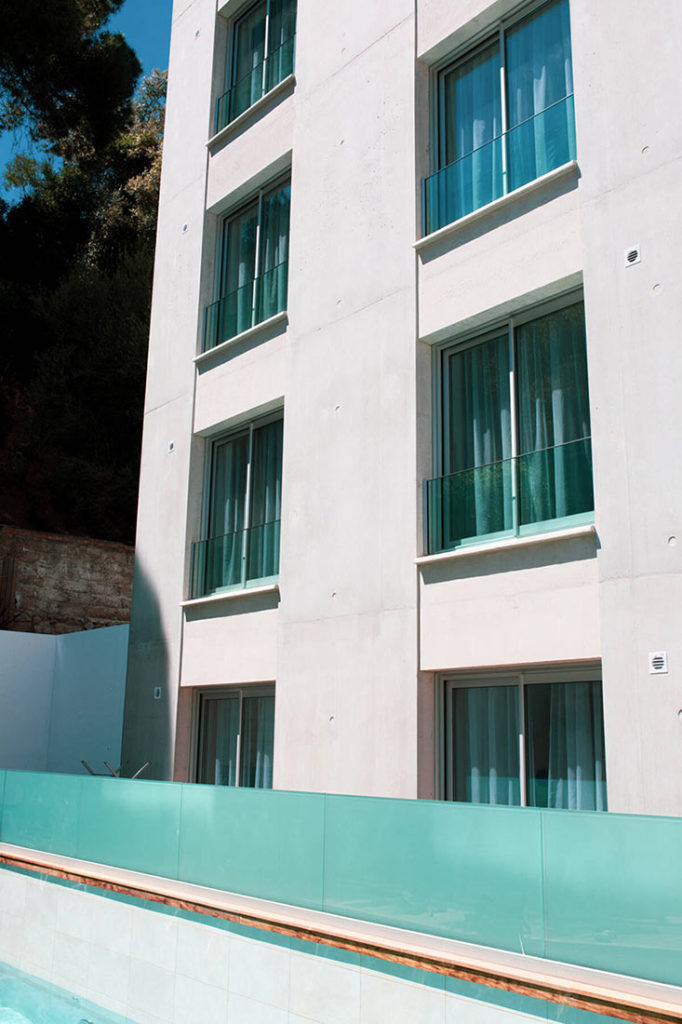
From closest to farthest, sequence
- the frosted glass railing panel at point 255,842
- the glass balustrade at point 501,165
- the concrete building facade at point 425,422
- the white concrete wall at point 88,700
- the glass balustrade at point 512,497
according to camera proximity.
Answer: the frosted glass railing panel at point 255,842
the concrete building facade at point 425,422
the glass balustrade at point 512,497
the glass balustrade at point 501,165
the white concrete wall at point 88,700

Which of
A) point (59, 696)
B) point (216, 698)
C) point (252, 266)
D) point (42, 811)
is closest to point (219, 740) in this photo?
point (216, 698)

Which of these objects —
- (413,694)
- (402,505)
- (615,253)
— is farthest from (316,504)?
(615,253)

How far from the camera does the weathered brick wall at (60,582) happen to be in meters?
19.6

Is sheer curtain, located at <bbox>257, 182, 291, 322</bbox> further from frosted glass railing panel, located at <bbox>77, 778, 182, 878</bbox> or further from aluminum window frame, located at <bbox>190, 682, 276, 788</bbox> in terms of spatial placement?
frosted glass railing panel, located at <bbox>77, 778, 182, 878</bbox>

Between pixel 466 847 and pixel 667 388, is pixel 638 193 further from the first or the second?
pixel 466 847

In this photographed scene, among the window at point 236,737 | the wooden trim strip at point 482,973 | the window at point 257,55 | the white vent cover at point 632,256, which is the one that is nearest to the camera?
the wooden trim strip at point 482,973

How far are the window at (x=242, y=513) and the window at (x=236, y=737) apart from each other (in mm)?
1435

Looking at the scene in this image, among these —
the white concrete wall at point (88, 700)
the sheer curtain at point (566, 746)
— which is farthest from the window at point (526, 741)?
the white concrete wall at point (88, 700)

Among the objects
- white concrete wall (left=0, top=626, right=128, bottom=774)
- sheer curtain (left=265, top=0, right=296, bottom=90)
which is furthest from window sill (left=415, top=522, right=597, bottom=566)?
sheer curtain (left=265, top=0, right=296, bottom=90)

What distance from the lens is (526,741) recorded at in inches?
344

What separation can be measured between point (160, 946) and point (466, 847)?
3.54 metres

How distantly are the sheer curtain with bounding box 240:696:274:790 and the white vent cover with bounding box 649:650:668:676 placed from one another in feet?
18.2

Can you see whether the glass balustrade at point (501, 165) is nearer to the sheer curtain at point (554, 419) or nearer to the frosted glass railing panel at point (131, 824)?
the sheer curtain at point (554, 419)

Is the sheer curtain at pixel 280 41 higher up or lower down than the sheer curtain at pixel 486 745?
higher up
